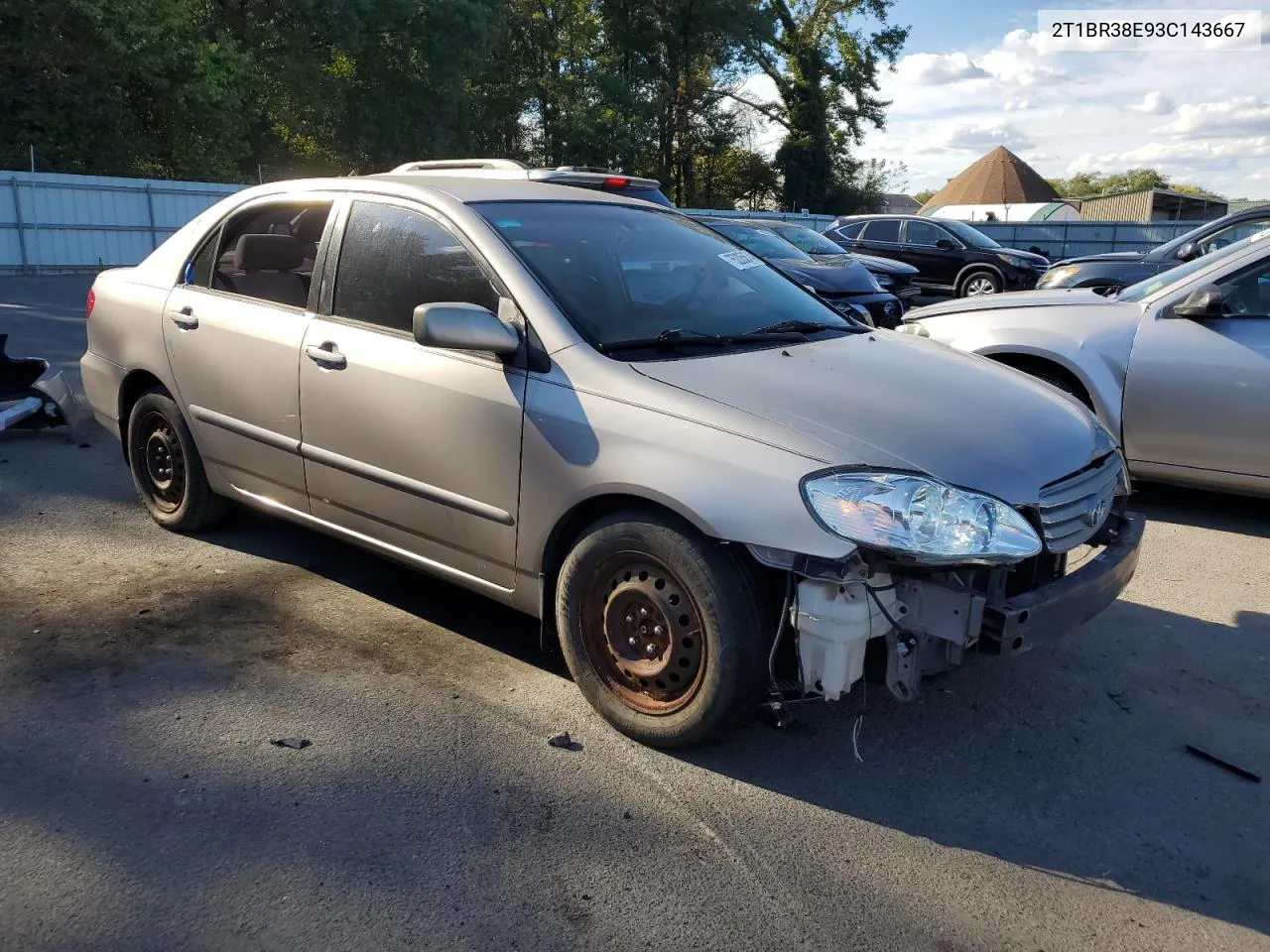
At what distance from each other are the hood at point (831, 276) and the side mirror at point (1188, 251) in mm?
3097

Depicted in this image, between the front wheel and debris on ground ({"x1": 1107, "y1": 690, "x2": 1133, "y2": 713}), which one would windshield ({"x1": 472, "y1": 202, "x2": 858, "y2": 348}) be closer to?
debris on ground ({"x1": 1107, "y1": 690, "x2": 1133, "y2": 713})

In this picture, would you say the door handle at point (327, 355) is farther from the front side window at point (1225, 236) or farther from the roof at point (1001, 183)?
the roof at point (1001, 183)

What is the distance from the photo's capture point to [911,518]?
278cm

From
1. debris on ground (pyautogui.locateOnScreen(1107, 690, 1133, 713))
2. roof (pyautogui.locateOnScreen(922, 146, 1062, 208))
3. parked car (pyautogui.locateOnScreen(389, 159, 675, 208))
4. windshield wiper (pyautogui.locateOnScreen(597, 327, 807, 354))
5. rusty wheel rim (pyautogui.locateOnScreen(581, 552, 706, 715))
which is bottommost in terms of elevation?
debris on ground (pyautogui.locateOnScreen(1107, 690, 1133, 713))

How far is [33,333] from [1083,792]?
11691 mm

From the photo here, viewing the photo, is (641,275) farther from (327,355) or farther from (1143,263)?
(1143,263)

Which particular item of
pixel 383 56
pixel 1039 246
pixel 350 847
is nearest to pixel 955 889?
pixel 350 847

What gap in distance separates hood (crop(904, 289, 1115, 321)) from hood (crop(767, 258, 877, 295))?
14.1 feet

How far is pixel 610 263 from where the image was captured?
383cm

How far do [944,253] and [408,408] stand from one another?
16336 mm

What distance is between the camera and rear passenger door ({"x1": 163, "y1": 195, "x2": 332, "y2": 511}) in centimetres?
414

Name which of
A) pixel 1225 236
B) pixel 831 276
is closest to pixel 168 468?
pixel 831 276

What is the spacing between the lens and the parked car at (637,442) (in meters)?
2.84

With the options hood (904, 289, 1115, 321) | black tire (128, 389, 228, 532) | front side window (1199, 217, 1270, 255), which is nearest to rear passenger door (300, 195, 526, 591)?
black tire (128, 389, 228, 532)
